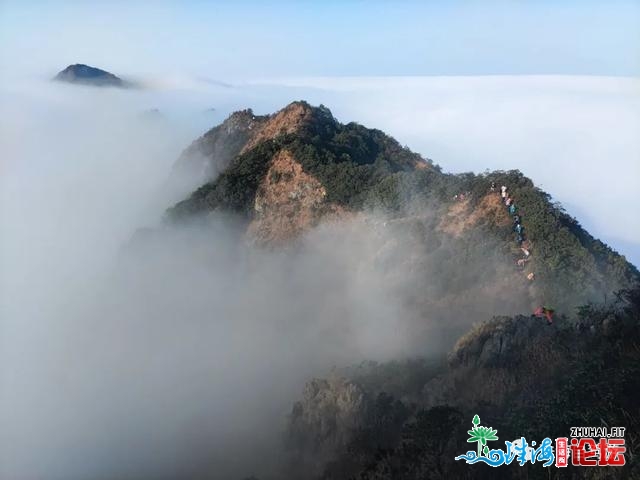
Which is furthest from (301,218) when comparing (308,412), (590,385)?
(590,385)

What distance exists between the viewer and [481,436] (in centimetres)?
1311

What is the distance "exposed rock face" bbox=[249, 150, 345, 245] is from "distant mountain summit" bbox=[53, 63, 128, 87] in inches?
5680

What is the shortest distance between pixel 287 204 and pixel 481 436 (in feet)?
79.2

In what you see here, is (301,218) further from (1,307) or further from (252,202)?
(1,307)

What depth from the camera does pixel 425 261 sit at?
1050 inches

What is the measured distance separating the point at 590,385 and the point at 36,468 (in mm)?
22174

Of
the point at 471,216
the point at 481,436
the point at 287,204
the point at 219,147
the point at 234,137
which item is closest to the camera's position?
the point at 481,436

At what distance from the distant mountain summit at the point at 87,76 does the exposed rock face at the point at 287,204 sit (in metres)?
144

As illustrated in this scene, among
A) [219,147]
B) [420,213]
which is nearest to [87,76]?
[219,147]

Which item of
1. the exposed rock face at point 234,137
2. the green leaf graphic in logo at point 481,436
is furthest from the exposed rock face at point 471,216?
the exposed rock face at point 234,137

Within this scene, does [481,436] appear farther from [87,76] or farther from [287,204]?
[87,76]

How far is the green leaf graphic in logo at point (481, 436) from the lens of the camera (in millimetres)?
12795

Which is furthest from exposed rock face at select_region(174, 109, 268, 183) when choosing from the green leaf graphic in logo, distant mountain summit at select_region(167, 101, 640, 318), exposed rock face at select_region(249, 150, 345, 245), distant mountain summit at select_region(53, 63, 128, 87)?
distant mountain summit at select_region(53, 63, 128, 87)

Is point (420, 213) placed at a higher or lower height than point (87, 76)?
lower
